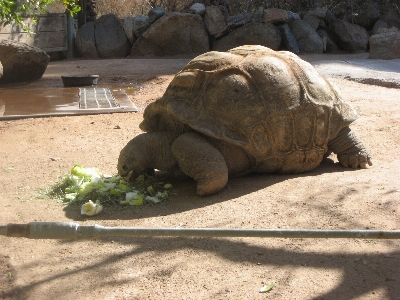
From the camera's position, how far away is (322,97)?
5004 mm

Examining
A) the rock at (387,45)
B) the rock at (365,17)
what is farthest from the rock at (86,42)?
the rock at (387,45)

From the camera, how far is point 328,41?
61.7 ft

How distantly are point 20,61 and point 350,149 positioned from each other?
30.6 ft

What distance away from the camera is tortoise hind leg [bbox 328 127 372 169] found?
17.1ft

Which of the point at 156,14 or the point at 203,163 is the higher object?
the point at 156,14

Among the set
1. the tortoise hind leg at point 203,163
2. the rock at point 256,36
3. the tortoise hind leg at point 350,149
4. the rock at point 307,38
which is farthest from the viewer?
the rock at point 307,38

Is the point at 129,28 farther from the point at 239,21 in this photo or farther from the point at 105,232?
the point at 105,232

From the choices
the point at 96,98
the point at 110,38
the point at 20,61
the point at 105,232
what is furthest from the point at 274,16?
the point at 105,232

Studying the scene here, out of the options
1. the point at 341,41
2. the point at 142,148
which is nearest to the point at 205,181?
the point at 142,148

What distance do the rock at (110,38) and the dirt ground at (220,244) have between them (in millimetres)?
13027

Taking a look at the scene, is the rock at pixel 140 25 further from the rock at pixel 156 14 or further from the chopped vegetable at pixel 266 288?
the chopped vegetable at pixel 266 288

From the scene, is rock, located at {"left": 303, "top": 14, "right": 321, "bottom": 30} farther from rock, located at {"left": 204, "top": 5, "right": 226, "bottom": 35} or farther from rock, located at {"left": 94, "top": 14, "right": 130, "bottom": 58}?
rock, located at {"left": 94, "top": 14, "right": 130, "bottom": 58}

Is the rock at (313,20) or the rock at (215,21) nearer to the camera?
the rock at (215,21)

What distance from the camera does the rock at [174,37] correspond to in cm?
1800
